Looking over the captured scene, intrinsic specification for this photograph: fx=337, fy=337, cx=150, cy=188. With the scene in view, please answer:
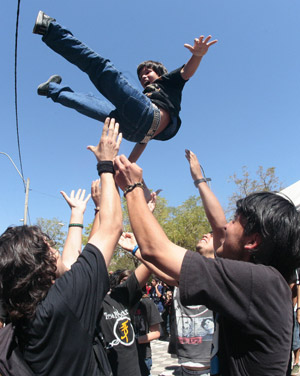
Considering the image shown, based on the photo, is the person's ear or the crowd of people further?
the person's ear

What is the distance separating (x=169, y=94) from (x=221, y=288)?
2023 millimetres

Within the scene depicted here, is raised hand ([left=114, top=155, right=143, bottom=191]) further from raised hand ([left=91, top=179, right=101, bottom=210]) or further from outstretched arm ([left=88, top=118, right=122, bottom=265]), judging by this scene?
raised hand ([left=91, top=179, right=101, bottom=210])

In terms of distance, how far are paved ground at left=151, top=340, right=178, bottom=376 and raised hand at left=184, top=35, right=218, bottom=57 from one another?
6.17 meters

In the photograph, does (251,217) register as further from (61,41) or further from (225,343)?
(61,41)

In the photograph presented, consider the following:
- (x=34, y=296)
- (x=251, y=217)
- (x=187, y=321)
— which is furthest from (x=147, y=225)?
(x=187, y=321)

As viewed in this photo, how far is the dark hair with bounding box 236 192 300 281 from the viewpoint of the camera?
1.59m

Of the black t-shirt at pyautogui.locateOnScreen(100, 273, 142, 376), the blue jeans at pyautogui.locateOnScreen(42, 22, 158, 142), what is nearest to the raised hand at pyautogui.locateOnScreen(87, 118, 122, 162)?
the blue jeans at pyautogui.locateOnScreen(42, 22, 158, 142)

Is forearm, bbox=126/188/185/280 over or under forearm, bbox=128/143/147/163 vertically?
under

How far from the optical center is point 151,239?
5.11 feet

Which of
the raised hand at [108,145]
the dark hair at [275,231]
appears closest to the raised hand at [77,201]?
the raised hand at [108,145]

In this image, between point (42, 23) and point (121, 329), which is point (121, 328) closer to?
point (121, 329)

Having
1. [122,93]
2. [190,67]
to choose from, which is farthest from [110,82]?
[190,67]

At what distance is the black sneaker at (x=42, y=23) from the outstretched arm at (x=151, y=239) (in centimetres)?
157

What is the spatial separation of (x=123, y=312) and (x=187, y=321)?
38.2 inches
